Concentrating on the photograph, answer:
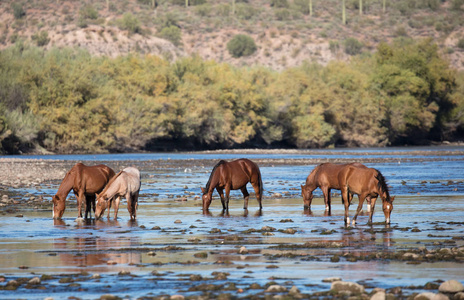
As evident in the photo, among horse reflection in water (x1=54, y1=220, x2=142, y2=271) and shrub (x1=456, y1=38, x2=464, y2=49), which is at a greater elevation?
shrub (x1=456, y1=38, x2=464, y2=49)

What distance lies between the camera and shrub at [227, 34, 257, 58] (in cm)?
16400

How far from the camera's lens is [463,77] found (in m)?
128

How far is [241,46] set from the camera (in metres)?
164

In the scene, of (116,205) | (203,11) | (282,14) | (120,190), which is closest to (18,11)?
(203,11)

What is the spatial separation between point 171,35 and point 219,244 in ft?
491

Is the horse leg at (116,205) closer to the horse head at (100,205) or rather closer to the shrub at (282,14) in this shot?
the horse head at (100,205)

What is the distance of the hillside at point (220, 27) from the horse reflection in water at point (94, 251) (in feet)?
371

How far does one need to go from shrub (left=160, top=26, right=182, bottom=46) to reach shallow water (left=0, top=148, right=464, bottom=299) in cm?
13728

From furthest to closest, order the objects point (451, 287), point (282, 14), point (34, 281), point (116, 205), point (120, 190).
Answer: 1. point (282, 14)
2. point (116, 205)
3. point (120, 190)
4. point (34, 281)
5. point (451, 287)

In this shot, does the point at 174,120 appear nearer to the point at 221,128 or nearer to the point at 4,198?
the point at 221,128

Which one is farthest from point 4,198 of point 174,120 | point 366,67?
point 366,67

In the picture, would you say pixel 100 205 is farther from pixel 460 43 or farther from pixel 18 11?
pixel 460 43

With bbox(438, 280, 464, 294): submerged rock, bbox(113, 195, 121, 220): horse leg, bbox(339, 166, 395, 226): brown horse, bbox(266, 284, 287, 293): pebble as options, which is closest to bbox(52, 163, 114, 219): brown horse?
bbox(113, 195, 121, 220): horse leg

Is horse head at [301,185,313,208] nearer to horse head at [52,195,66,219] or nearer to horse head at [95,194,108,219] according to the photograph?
horse head at [95,194,108,219]
